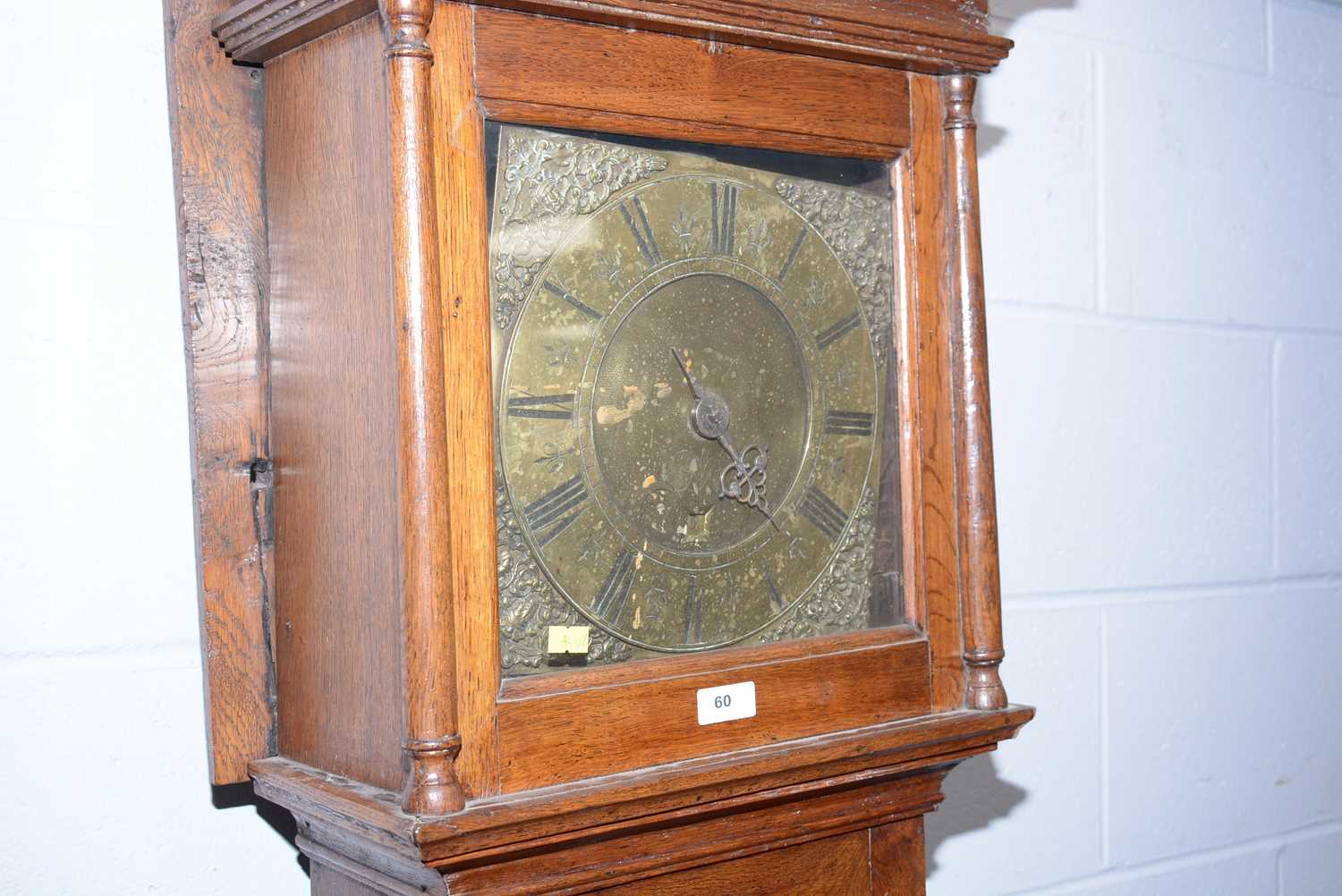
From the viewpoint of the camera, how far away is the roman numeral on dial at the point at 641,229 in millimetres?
1105

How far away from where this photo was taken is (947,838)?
1.73 m

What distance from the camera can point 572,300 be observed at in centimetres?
108

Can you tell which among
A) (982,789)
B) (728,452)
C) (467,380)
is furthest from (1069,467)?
(467,380)

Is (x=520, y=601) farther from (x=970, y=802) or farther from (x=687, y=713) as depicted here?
(x=970, y=802)

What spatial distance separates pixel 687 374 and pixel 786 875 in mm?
424

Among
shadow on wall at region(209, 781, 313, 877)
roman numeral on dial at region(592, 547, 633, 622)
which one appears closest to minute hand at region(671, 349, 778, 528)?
roman numeral on dial at region(592, 547, 633, 622)

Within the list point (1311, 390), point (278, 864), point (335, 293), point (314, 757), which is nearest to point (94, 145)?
point (335, 293)

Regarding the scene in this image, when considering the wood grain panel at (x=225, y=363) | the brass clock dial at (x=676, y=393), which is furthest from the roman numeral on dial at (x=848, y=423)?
Result: the wood grain panel at (x=225, y=363)

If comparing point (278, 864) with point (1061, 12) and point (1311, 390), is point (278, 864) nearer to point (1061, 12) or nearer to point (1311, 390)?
point (1061, 12)

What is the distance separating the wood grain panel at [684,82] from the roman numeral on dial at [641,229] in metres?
0.06

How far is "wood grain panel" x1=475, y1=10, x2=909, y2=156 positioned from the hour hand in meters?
0.17

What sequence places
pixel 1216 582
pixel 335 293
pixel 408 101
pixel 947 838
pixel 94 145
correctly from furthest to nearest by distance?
pixel 1216 582, pixel 947 838, pixel 94 145, pixel 335 293, pixel 408 101

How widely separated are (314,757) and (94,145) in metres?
0.54

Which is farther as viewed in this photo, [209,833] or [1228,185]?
[1228,185]
